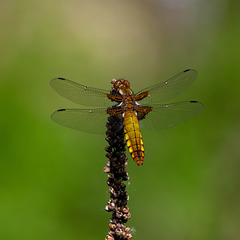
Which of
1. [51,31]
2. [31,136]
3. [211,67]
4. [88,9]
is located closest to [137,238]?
[31,136]

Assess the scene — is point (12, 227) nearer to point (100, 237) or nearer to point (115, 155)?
point (100, 237)

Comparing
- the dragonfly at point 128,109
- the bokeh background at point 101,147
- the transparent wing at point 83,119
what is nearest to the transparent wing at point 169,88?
the dragonfly at point 128,109

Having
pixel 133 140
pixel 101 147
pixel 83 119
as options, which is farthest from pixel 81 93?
pixel 101 147

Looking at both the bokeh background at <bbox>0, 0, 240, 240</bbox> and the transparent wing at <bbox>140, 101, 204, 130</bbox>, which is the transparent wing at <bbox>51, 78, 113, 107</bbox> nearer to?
the transparent wing at <bbox>140, 101, 204, 130</bbox>

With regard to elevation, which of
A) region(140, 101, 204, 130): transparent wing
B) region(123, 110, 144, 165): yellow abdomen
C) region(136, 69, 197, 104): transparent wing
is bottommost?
region(123, 110, 144, 165): yellow abdomen

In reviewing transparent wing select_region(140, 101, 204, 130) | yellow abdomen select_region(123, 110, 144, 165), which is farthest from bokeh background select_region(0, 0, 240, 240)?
yellow abdomen select_region(123, 110, 144, 165)

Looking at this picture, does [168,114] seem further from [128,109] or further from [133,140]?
[133,140]
